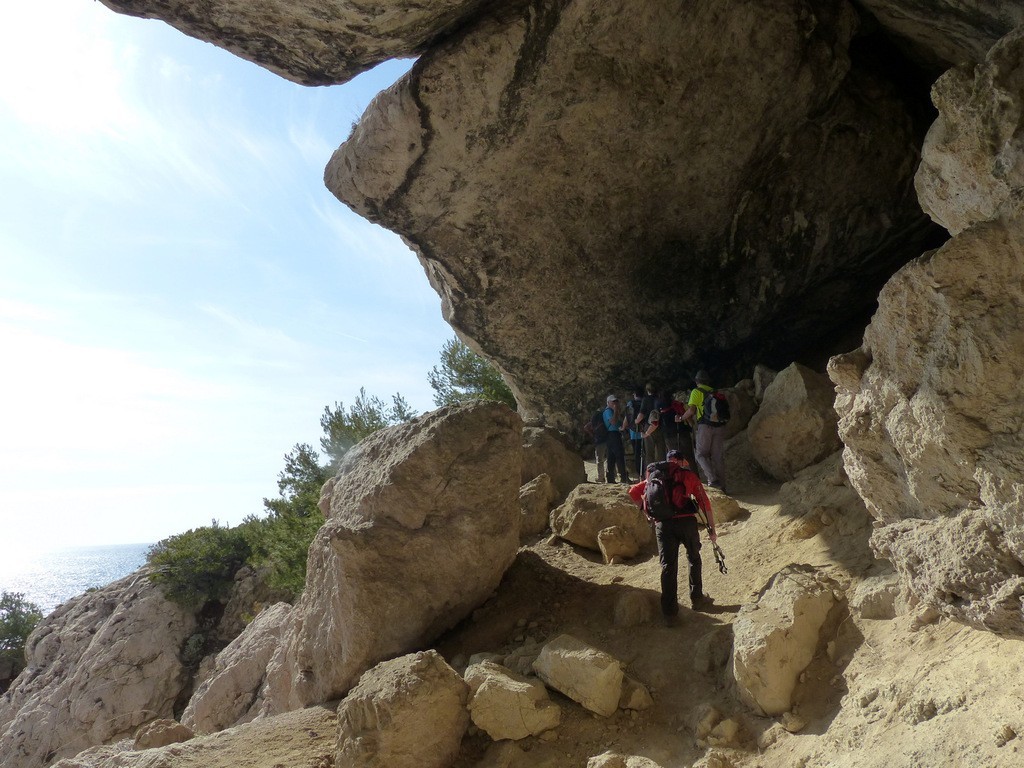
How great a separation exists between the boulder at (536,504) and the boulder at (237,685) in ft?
14.8

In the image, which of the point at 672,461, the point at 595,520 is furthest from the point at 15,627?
the point at 672,461

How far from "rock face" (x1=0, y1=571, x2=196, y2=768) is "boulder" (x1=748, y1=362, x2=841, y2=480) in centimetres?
1603

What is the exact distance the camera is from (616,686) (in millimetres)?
5688

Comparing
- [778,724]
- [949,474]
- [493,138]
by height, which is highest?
[493,138]

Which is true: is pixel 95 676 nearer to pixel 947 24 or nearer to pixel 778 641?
pixel 778 641

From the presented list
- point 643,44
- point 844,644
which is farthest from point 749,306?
point 844,644

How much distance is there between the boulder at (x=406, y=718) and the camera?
5570 millimetres

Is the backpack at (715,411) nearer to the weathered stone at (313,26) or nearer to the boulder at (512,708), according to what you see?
the boulder at (512,708)

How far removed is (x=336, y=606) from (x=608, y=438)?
21.9 feet

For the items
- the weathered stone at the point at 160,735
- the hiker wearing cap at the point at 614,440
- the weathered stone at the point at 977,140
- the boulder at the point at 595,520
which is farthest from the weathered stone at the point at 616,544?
the weathered stone at the point at 160,735

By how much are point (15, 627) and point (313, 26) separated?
30.0 m

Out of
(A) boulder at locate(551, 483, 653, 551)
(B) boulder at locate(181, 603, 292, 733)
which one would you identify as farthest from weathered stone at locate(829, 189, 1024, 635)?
(B) boulder at locate(181, 603, 292, 733)

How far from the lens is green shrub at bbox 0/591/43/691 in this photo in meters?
26.6

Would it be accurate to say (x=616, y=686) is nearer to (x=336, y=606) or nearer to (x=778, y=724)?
(x=778, y=724)
